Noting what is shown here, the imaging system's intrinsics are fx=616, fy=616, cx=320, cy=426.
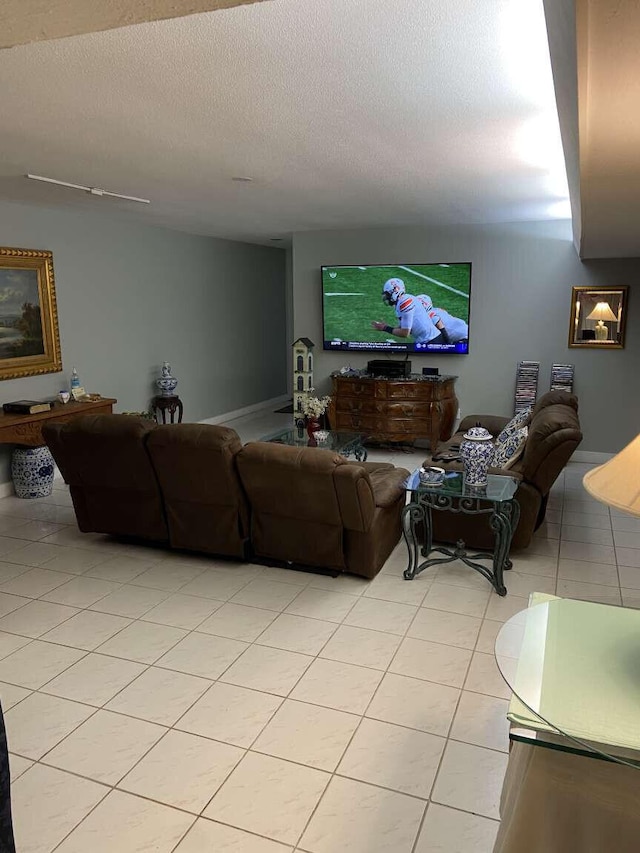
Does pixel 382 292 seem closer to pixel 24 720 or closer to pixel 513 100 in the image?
pixel 513 100

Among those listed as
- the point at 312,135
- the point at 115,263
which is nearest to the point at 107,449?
the point at 312,135

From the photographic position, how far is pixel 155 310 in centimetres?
724

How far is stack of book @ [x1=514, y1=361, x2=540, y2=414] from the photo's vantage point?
657 cm

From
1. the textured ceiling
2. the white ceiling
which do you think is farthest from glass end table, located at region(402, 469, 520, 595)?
the textured ceiling

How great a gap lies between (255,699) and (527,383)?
5.01 m

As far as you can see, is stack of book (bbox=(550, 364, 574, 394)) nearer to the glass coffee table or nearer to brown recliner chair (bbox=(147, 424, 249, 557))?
the glass coffee table

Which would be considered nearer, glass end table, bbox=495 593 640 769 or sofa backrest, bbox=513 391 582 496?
glass end table, bbox=495 593 640 769

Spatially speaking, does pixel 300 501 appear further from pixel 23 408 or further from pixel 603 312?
pixel 603 312

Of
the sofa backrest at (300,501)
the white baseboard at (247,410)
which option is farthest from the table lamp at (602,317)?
the white baseboard at (247,410)

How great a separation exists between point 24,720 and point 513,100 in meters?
3.29

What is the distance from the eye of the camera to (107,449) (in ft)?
12.6

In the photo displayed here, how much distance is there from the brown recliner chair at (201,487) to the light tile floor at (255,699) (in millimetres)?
206

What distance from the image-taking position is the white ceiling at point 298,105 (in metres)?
2.02

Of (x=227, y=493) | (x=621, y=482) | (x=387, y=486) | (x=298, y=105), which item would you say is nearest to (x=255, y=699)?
(x=227, y=493)
